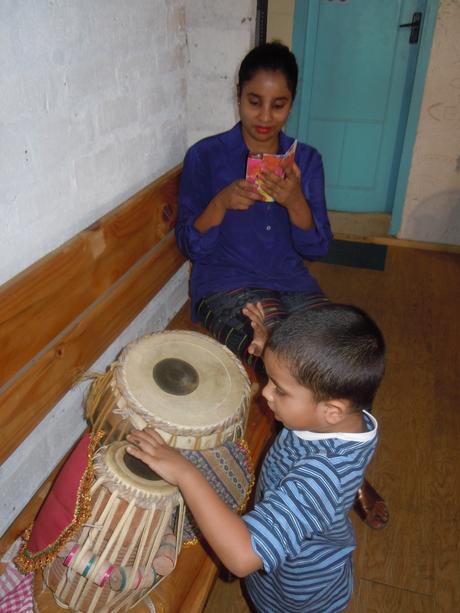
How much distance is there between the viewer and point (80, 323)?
5.15ft

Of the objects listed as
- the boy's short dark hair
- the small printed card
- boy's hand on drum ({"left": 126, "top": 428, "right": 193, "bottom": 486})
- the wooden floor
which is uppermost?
the small printed card

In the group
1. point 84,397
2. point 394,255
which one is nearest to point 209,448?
point 84,397

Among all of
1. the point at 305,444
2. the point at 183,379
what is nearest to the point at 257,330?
the point at 183,379

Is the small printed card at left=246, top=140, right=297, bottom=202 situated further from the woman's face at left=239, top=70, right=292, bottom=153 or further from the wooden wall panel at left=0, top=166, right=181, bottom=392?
the wooden wall panel at left=0, top=166, right=181, bottom=392

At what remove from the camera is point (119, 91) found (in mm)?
1720

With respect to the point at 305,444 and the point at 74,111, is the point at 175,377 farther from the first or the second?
the point at 74,111

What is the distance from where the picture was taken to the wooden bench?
1290 millimetres

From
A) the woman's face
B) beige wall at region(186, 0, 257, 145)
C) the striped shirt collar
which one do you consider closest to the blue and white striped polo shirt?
the striped shirt collar

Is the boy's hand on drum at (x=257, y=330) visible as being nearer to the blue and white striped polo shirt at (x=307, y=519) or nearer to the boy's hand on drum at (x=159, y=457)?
the blue and white striped polo shirt at (x=307, y=519)

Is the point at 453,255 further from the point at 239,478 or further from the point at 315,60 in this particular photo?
the point at 239,478

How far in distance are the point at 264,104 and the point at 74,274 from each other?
91 cm

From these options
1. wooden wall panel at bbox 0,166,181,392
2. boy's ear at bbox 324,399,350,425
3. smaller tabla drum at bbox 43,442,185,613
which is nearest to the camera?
boy's ear at bbox 324,399,350,425

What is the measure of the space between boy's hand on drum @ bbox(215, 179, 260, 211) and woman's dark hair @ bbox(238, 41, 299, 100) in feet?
1.24

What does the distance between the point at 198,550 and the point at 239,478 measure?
24 cm
